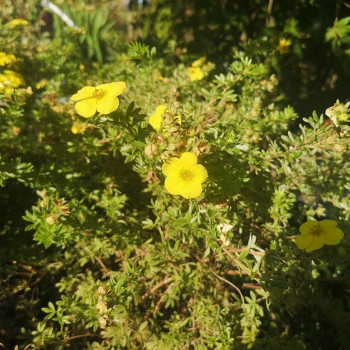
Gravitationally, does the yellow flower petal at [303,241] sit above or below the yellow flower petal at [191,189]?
below

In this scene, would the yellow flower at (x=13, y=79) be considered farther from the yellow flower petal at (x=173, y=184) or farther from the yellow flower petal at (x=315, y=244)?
the yellow flower petal at (x=315, y=244)

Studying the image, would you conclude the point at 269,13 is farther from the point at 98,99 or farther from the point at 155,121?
the point at 98,99

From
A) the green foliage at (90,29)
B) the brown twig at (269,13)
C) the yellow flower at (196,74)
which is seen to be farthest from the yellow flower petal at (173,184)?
the green foliage at (90,29)

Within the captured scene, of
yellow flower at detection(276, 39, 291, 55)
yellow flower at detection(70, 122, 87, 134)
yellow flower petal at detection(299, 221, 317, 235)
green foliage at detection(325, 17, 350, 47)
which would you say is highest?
green foliage at detection(325, 17, 350, 47)

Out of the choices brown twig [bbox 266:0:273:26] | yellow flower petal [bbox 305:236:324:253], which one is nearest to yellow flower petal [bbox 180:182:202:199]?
yellow flower petal [bbox 305:236:324:253]

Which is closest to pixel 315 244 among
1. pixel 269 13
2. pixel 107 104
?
pixel 107 104

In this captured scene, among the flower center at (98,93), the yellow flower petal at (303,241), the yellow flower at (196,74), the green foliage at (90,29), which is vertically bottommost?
the green foliage at (90,29)

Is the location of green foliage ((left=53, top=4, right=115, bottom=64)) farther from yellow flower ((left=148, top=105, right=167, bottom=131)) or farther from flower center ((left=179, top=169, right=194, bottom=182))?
flower center ((left=179, top=169, right=194, bottom=182))
